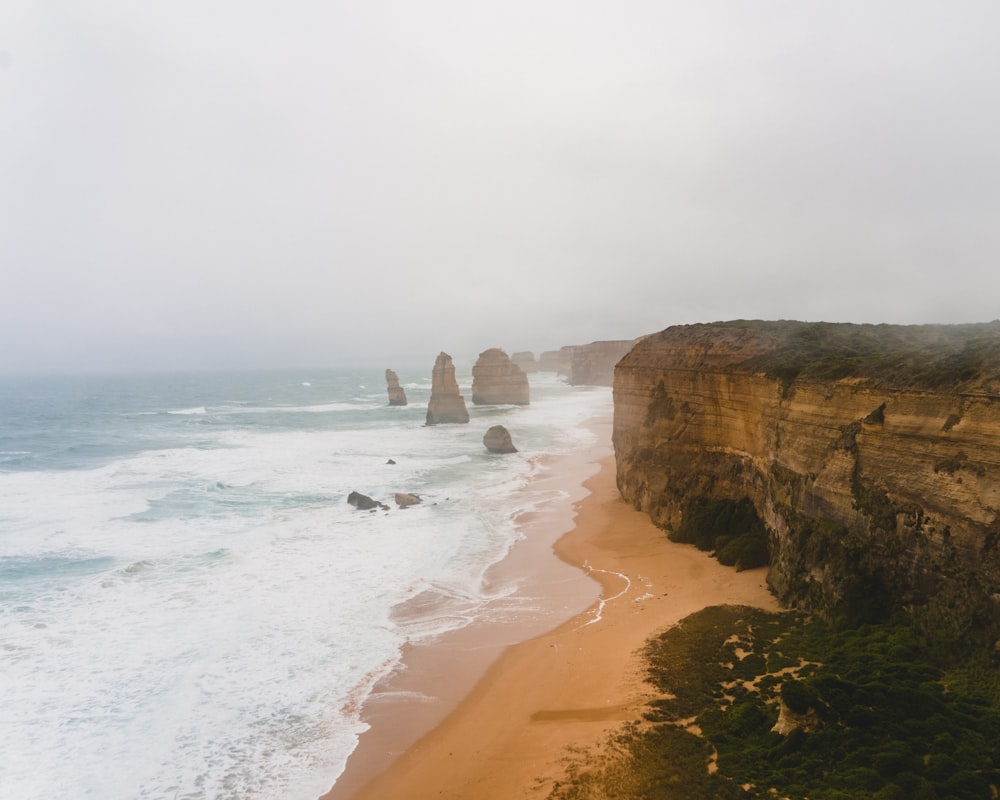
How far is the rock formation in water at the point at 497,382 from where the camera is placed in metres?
74.6

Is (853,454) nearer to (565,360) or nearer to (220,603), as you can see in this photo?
(220,603)

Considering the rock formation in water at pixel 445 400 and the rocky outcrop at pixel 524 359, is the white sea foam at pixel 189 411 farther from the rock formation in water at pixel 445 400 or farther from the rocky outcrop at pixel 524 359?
the rocky outcrop at pixel 524 359

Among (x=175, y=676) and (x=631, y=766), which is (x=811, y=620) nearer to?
(x=631, y=766)

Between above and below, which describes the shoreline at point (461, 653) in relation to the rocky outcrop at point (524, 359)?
below

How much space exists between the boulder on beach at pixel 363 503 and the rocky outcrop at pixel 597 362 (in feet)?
305

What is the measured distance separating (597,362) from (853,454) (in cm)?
10804

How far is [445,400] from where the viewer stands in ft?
192

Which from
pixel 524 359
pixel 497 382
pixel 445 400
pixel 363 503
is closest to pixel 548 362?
pixel 524 359

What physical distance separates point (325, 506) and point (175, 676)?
15.4 metres

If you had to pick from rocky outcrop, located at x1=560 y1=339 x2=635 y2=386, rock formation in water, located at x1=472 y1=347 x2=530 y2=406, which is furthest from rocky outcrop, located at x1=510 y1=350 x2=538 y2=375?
rock formation in water, located at x1=472 y1=347 x2=530 y2=406

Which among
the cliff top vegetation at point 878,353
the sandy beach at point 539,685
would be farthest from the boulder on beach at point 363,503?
the cliff top vegetation at point 878,353

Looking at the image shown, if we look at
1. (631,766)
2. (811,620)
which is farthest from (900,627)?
(631,766)

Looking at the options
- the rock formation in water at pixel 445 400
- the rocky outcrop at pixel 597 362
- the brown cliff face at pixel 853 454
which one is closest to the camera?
the brown cliff face at pixel 853 454

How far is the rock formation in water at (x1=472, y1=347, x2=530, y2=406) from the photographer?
245 feet
